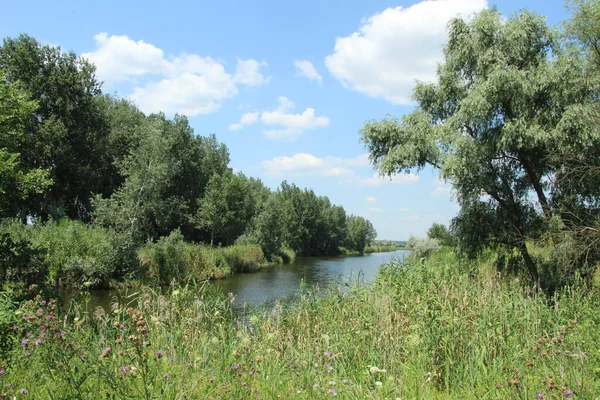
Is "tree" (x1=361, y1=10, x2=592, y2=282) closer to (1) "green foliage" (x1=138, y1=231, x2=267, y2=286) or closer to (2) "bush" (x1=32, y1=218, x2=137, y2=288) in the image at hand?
(1) "green foliage" (x1=138, y1=231, x2=267, y2=286)

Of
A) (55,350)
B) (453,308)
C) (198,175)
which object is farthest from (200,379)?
(198,175)

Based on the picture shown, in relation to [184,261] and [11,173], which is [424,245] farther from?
[11,173]

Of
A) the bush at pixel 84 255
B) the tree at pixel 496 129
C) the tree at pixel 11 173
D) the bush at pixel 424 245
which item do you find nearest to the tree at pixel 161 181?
the bush at pixel 84 255

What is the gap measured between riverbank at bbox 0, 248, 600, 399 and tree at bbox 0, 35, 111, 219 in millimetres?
28265

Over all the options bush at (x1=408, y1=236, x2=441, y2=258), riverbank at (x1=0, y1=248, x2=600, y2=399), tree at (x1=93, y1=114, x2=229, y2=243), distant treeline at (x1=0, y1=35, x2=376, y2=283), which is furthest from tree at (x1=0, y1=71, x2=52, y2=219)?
bush at (x1=408, y1=236, x2=441, y2=258)

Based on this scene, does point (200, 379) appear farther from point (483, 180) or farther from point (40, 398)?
point (483, 180)

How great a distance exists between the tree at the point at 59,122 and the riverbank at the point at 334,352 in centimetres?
2826

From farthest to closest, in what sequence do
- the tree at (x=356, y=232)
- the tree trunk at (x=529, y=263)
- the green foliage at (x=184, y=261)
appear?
1. the tree at (x=356, y=232)
2. the green foliage at (x=184, y=261)
3. the tree trunk at (x=529, y=263)

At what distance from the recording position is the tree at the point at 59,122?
3017 centimetres

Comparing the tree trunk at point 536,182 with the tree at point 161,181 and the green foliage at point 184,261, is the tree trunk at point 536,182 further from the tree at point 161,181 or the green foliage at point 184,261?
the tree at point 161,181

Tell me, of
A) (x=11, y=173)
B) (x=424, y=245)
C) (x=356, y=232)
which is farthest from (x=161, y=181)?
(x=356, y=232)

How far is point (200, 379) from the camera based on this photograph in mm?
3619

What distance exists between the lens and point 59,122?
31.0 metres

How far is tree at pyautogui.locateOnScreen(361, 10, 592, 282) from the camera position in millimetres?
11422
